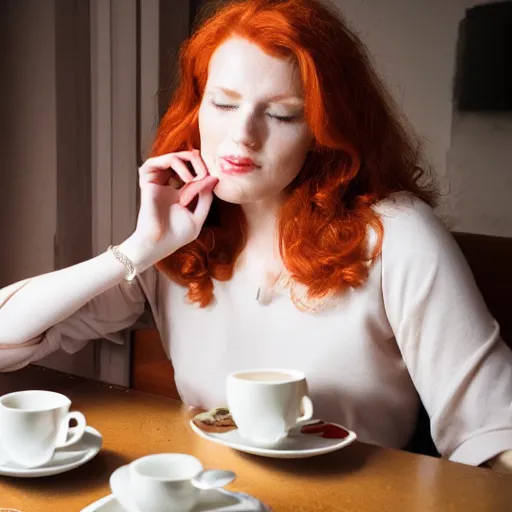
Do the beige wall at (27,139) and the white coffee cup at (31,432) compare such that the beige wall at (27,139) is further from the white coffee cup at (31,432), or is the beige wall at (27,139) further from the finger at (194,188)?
the white coffee cup at (31,432)

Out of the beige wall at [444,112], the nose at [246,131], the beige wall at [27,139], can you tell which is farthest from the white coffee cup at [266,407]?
the beige wall at [27,139]

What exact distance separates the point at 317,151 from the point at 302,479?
59 cm

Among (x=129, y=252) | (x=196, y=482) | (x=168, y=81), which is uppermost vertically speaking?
(x=168, y=81)

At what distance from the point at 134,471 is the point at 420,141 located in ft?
3.69

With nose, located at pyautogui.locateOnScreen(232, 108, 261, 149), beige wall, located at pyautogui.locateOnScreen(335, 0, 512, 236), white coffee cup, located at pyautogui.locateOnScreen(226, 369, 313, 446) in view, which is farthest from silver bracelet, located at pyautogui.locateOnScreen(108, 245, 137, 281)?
beige wall, located at pyautogui.locateOnScreen(335, 0, 512, 236)

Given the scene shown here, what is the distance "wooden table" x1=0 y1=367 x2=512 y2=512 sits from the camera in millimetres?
805

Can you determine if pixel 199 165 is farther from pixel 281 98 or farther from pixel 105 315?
pixel 105 315

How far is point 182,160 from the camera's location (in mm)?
1354

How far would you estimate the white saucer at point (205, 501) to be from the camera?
2.40ft

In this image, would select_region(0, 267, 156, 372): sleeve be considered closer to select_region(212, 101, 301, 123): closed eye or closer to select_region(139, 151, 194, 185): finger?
select_region(139, 151, 194, 185): finger

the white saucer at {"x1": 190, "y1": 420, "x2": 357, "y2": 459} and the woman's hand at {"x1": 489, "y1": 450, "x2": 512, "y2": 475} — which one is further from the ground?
the white saucer at {"x1": 190, "y1": 420, "x2": 357, "y2": 459}

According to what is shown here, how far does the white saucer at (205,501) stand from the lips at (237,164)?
555 mm

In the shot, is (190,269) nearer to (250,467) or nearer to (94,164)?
(250,467)

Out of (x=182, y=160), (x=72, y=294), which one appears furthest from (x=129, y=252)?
(x=182, y=160)
